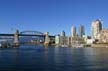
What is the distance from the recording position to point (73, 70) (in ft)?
171

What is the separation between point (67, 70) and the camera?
170 ft

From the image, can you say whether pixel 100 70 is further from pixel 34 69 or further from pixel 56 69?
pixel 34 69

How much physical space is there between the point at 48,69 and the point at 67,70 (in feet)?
12.2

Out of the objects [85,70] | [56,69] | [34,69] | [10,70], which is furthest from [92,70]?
[10,70]

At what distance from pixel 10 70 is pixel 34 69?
423 centimetres

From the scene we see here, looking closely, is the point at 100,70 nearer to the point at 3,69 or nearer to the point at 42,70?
the point at 42,70

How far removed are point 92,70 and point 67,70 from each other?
14.0 ft

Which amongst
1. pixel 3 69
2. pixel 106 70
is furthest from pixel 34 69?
pixel 106 70

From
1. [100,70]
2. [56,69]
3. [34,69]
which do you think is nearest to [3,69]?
[34,69]

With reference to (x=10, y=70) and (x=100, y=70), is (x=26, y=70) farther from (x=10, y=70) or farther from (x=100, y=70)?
(x=100, y=70)

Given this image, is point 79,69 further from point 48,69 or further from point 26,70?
point 26,70

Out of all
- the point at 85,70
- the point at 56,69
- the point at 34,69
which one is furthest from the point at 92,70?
the point at 34,69

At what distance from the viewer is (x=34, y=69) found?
53469mm

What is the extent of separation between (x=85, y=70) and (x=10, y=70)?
12510mm
